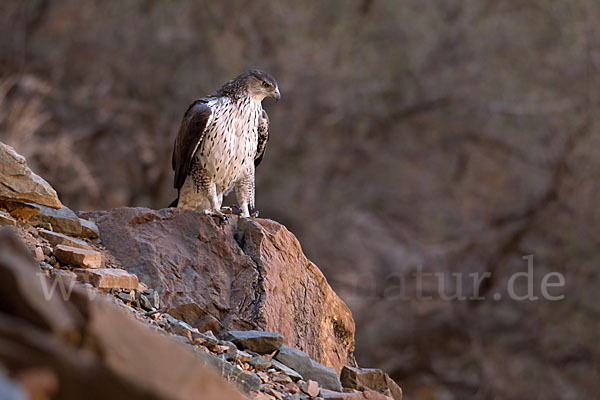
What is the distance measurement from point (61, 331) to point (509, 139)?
15298mm

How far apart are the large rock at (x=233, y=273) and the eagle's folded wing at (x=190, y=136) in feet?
3.24

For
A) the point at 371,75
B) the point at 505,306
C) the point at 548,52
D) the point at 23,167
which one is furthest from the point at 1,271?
the point at 548,52

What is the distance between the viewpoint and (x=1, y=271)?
218cm

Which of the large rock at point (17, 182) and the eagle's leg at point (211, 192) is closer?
the large rock at point (17, 182)

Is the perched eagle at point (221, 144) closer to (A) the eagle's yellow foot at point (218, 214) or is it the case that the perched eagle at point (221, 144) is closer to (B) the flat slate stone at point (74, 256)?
(A) the eagle's yellow foot at point (218, 214)

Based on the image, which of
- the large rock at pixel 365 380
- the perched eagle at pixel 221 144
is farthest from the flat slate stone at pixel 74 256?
the perched eagle at pixel 221 144

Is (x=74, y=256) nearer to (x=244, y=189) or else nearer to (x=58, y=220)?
(x=58, y=220)

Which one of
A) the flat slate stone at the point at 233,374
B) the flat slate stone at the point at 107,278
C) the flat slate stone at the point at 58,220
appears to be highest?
the flat slate stone at the point at 58,220

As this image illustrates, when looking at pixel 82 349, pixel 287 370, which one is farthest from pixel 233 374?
pixel 82 349

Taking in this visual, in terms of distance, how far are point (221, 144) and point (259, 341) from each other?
2.33 meters

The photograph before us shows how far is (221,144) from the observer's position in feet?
20.8

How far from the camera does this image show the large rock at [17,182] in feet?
15.6

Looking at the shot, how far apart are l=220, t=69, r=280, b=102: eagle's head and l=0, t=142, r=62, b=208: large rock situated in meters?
2.07

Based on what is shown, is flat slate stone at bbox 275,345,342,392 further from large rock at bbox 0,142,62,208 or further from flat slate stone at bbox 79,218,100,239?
large rock at bbox 0,142,62,208
